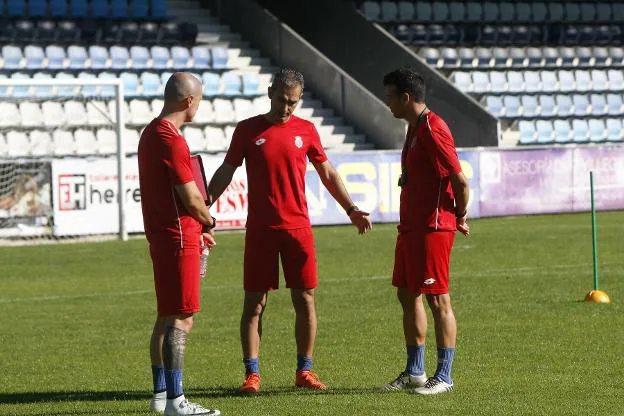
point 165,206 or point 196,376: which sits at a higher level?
point 165,206

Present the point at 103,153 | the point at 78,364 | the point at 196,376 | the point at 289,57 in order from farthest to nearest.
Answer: the point at 289,57
the point at 103,153
the point at 78,364
the point at 196,376

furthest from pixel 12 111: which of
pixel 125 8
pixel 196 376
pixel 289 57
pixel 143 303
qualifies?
pixel 196 376

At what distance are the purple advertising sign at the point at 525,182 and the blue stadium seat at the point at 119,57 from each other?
28.7ft

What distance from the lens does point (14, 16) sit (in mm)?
31141

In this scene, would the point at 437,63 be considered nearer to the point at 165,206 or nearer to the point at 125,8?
the point at 125,8

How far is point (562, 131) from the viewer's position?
1347 inches

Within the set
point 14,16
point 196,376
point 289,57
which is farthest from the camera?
point 289,57

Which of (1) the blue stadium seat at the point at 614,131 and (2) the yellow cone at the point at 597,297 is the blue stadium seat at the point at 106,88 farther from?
(2) the yellow cone at the point at 597,297

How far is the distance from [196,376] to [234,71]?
23868 mm

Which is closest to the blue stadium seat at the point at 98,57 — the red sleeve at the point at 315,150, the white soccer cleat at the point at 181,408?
the red sleeve at the point at 315,150

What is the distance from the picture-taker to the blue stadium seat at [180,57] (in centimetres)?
3225

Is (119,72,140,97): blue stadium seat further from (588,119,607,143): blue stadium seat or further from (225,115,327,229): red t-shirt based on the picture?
(225,115,327,229): red t-shirt

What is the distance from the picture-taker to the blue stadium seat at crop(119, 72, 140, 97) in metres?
30.0

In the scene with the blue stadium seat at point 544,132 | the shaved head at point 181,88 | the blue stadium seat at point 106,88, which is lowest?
the shaved head at point 181,88
